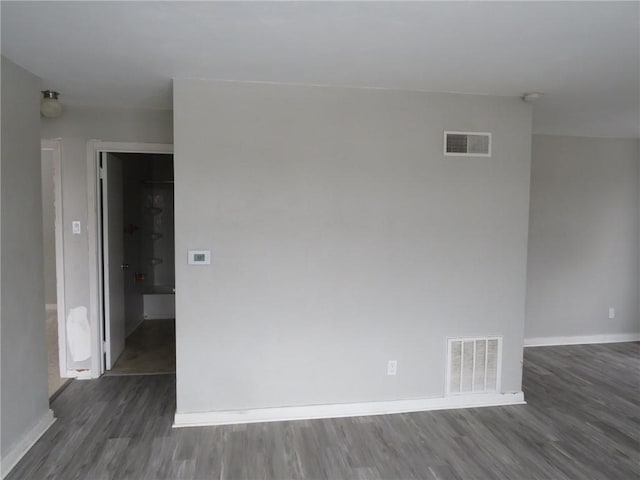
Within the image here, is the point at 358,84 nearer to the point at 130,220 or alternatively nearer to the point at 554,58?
the point at 554,58

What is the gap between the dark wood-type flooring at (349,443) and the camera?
2.29 m

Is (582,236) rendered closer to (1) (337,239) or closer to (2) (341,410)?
(1) (337,239)

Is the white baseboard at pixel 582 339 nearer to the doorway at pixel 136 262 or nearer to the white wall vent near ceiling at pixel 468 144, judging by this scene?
the white wall vent near ceiling at pixel 468 144

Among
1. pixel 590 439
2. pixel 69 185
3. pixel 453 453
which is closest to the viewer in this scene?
pixel 453 453

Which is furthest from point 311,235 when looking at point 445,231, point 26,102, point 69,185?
point 69,185

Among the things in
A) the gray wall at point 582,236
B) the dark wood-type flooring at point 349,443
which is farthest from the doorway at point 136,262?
the gray wall at point 582,236

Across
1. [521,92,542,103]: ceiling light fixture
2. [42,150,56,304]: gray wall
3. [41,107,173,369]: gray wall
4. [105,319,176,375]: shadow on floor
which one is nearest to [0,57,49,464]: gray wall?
[41,107,173,369]: gray wall

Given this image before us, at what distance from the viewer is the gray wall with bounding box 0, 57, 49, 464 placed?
2287 mm

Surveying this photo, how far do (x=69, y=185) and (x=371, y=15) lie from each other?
308 cm

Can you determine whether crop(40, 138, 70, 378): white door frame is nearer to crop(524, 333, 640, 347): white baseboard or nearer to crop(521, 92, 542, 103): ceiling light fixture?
crop(521, 92, 542, 103): ceiling light fixture

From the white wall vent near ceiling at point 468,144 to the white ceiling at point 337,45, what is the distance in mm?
329

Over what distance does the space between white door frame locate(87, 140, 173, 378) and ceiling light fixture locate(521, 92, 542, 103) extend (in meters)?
3.03

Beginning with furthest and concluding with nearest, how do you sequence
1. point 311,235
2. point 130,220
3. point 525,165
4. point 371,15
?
point 130,220 < point 525,165 < point 311,235 < point 371,15

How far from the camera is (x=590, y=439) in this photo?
2660 mm
